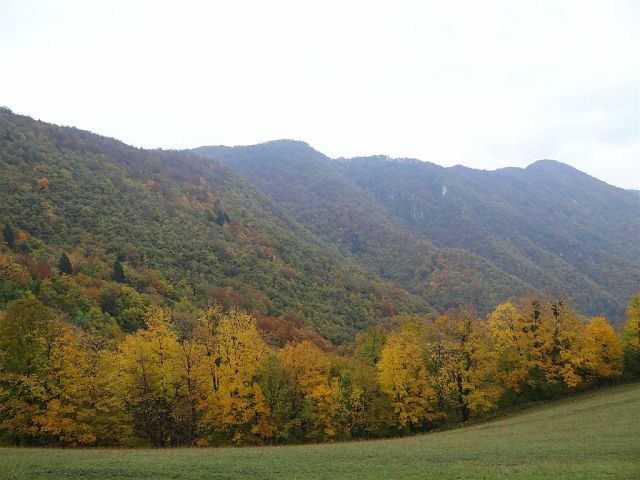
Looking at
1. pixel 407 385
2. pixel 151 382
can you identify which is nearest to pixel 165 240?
pixel 151 382

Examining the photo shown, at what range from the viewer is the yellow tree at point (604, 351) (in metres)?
58.3

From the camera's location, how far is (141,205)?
168125 mm

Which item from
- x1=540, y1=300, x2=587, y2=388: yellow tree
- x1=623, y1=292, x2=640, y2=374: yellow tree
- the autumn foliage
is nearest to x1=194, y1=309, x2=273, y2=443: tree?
the autumn foliage

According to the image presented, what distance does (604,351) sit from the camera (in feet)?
197

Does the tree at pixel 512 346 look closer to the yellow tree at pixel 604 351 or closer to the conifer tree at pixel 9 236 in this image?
the yellow tree at pixel 604 351

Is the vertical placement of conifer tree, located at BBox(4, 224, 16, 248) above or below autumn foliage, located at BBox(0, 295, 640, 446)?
above

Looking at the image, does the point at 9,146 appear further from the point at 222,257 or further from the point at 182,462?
the point at 182,462

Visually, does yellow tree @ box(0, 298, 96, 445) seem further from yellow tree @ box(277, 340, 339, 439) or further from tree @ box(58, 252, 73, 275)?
tree @ box(58, 252, 73, 275)

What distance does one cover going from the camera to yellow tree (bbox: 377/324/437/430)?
52.1 metres

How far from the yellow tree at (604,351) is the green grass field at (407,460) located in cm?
2398

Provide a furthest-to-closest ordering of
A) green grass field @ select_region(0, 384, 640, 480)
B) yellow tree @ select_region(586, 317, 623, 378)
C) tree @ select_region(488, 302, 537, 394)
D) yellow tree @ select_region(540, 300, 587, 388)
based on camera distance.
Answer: yellow tree @ select_region(586, 317, 623, 378) → tree @ select_region(488, 302, 537, 394) → yellow tree @ select_region(540, 300, 587, 388) → green grass field @ select_region(0, 384, 640, 480)

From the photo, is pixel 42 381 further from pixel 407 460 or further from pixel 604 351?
pixel 604 351

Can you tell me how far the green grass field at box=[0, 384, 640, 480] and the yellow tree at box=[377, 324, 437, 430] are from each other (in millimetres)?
15743

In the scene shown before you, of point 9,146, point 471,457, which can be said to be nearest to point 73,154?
point 9,146
